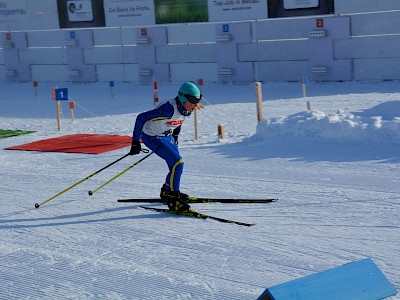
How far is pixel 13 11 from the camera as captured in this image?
2961 cm

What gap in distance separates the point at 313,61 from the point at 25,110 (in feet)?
29.1

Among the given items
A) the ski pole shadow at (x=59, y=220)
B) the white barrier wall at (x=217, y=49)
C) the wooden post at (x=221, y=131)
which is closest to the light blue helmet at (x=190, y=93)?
the ski pole shadow at (x=59, y=220)

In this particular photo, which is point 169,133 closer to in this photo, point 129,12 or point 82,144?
point 82,144

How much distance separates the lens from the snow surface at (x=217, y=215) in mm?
7000

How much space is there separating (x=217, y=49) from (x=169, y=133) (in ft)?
50.8

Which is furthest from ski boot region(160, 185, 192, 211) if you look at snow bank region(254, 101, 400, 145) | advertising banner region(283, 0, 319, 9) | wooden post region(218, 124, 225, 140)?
advertising banner region(283, 0, 319, 9)

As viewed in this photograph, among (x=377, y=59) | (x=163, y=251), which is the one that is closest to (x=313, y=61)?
(x=377, y=59)

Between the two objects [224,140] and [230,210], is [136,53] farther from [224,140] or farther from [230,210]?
[230,210]

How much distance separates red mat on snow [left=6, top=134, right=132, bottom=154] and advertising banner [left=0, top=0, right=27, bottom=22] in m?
14.5

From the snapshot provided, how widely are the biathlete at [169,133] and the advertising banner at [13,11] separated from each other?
2147cm

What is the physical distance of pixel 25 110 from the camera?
21906 millimetres

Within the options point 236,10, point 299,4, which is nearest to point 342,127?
point 299,4

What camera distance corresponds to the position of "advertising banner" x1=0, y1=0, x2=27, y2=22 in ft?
96.1

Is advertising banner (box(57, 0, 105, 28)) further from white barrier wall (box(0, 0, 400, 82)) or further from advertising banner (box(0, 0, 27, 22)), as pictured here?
advertising banner (box(0, 0, 27, 22))
